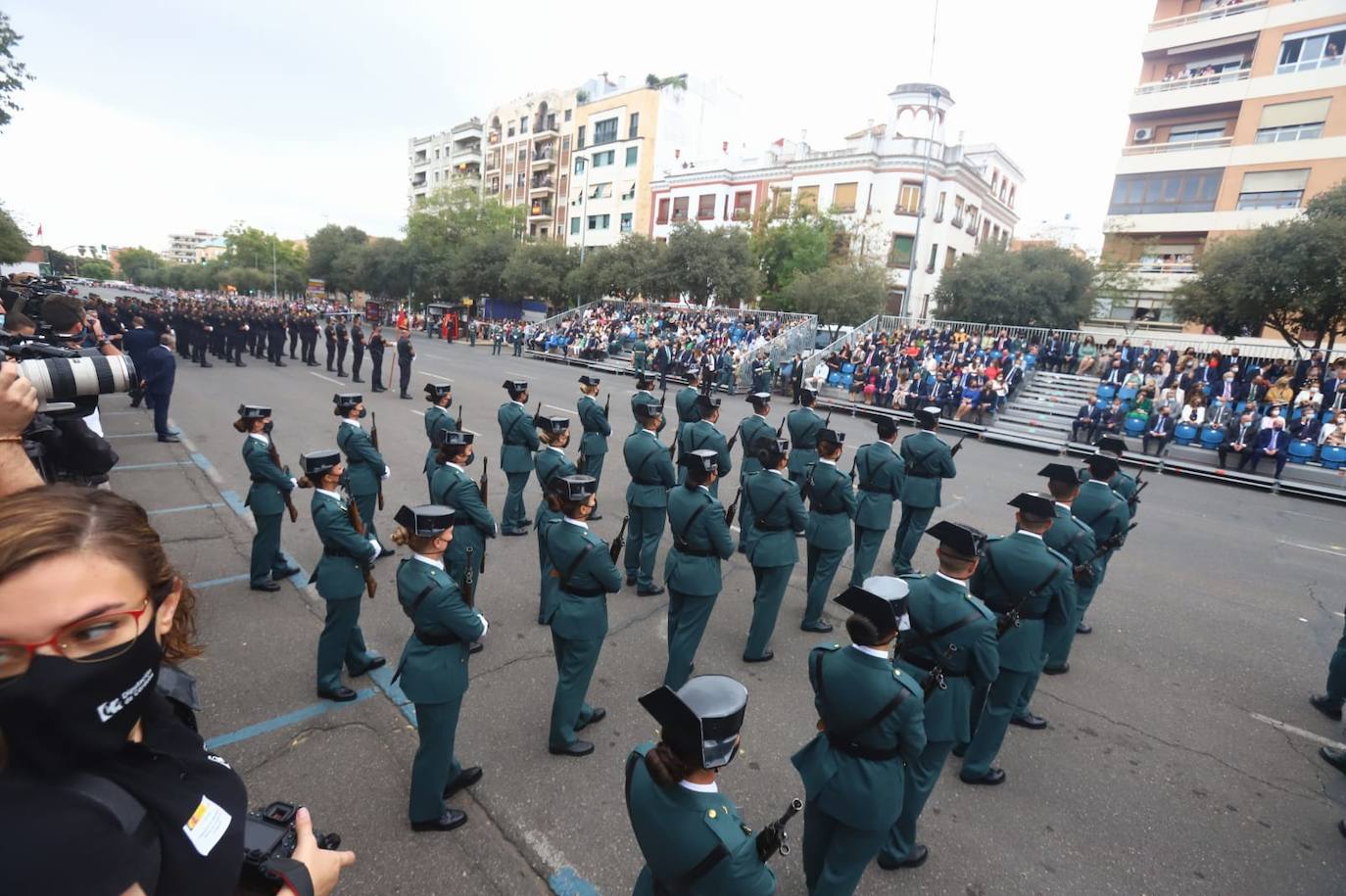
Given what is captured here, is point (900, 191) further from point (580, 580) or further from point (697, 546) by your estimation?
point (580, 580)

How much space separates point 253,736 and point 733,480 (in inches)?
312

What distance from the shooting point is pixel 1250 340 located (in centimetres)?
2508

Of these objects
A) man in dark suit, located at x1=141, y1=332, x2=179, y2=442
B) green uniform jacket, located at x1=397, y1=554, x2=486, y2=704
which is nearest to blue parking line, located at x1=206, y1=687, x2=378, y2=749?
green uniform jacket, located at x1=397, y1=554, x2=486, y2=704

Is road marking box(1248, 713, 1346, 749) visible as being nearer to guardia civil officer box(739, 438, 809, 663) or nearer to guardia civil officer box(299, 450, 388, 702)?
guardia civil officer box(739, 438, 809, 663)

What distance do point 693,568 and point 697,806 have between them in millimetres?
2773

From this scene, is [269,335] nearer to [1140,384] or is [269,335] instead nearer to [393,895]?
[393,895]

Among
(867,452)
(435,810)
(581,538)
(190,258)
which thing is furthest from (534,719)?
(190,258)

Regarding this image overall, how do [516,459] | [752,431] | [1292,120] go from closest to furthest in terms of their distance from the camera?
[516,459] → [752,431] → [1292,120]

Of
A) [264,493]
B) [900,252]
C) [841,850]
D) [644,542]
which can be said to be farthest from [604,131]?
[841,850]

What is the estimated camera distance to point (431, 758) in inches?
135

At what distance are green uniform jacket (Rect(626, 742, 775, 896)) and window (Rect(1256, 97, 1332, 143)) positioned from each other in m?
39.1

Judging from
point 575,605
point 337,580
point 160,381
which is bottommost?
point 337,580

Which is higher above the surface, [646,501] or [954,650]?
[954,650]

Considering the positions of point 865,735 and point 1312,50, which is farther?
point 1312,50
